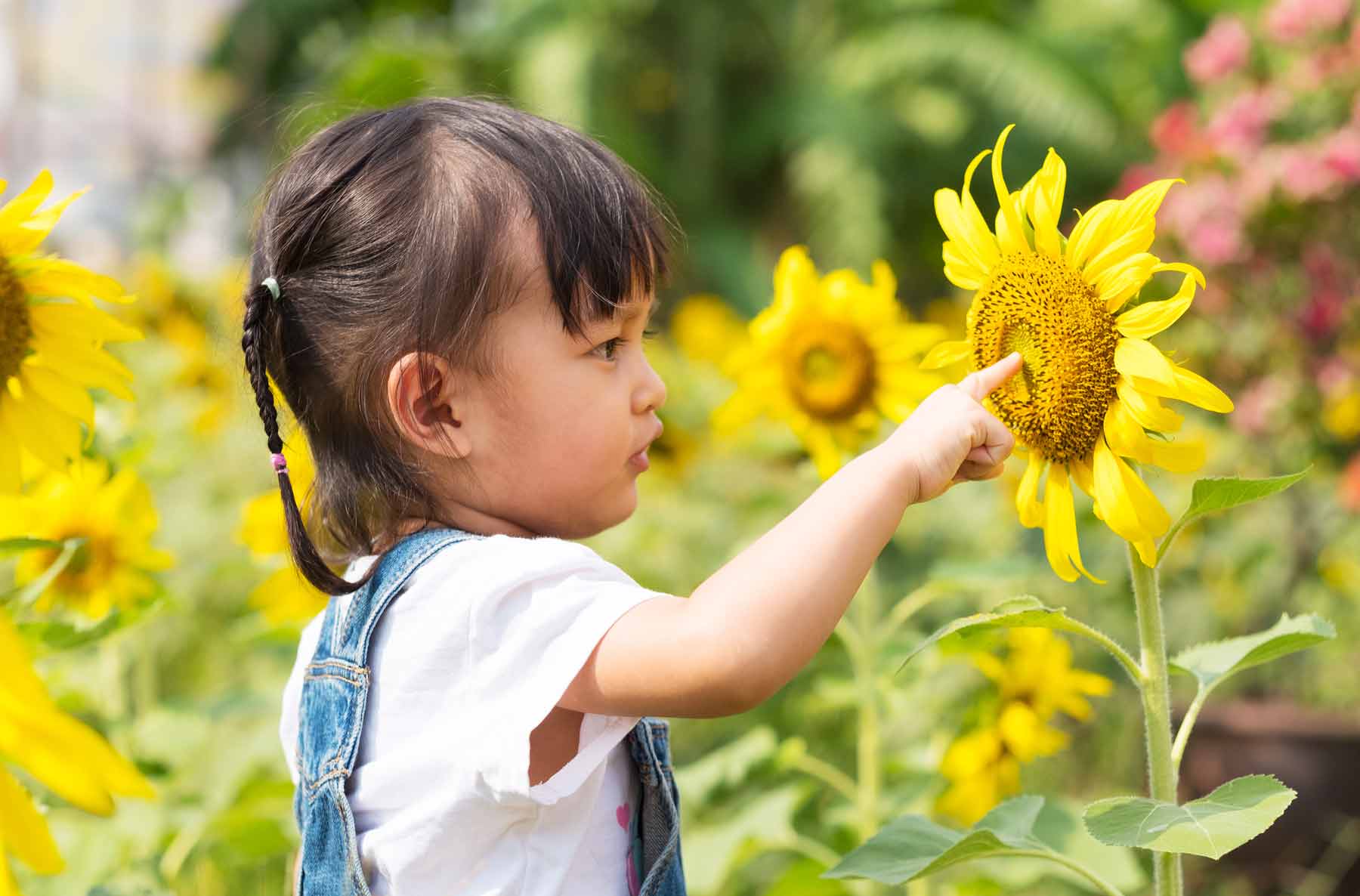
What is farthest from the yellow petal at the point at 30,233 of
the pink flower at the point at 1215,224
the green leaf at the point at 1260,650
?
the pink flower at the point at 1215,224

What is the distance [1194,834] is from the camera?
3.32 feet

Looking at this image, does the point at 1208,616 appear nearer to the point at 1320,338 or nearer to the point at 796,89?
the point at 1320,338

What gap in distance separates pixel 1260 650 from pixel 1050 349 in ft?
1.05

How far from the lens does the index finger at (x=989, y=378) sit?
3.72ft

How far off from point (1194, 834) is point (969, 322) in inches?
17.5

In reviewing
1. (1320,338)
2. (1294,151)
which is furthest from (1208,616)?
(1294,151)

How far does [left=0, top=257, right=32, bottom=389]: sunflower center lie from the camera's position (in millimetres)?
1365

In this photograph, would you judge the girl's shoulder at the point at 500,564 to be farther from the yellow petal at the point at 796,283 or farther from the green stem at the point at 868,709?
the yellow petal at the point at 796,283

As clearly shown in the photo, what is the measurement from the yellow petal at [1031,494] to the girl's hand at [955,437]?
0.11ft

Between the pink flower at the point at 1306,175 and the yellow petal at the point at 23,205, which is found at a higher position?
the yellow petal at the point at 23,205

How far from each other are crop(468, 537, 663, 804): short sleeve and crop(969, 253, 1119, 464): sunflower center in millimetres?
339

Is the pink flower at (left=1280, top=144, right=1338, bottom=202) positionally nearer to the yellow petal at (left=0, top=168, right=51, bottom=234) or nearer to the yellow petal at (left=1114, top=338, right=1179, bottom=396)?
the yellow petal at (left=1114, top=338, right=1179, bottom=396)

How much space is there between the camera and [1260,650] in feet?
3.91

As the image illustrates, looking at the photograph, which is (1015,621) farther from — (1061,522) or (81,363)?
(81,363)
